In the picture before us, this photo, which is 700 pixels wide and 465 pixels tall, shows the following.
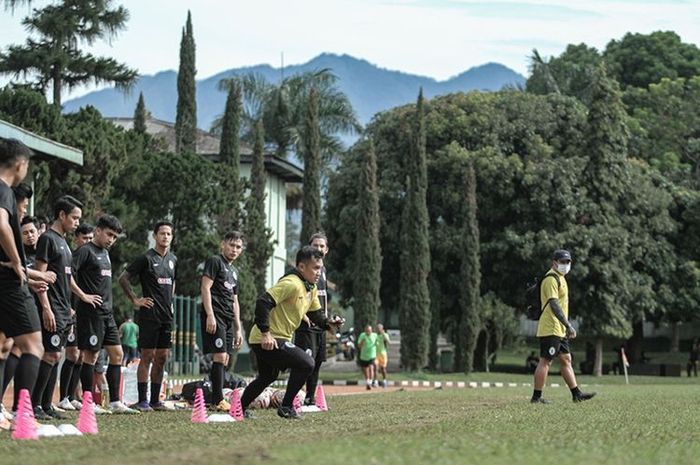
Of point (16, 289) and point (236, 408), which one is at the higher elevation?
point (16, 289)

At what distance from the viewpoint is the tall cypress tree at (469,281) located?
5600cm

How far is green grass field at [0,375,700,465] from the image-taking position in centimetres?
905

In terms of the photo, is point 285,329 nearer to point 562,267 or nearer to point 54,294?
point 54,294

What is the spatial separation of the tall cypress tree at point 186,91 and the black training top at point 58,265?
122ft

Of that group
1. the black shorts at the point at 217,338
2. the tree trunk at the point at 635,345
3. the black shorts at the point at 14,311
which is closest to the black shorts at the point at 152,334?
the black shorts at the point at 217,338

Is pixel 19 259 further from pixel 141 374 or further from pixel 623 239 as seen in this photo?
pixel 623 239

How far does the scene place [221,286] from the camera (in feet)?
54.0

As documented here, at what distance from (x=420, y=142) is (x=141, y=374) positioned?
133ft

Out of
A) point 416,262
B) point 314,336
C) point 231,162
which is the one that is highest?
point 231,162

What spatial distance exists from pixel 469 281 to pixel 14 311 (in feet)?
150

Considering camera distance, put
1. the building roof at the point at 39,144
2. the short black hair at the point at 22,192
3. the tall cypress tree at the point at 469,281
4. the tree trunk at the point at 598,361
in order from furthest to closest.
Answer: the tree trunk at the point at 598,361, the tall cypress tree at the point at 469,281, the building roof at the point at 39,144, the short black hair at the point at 22,192

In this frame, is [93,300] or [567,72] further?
[567,72]

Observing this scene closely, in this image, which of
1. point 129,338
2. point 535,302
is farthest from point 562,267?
point 129,338

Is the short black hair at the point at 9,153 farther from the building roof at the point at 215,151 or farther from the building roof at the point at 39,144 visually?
the building roof at the point at 215,151
